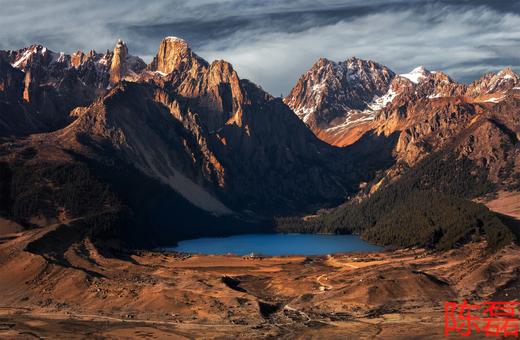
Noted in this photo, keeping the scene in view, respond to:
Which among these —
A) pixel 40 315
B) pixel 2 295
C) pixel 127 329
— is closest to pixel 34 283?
pixel 2 295

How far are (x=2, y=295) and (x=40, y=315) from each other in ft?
89.7

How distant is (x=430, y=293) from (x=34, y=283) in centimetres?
10129

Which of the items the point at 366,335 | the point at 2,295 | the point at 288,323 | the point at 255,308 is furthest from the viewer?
the point at 2,295

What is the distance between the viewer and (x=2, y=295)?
7608 inches

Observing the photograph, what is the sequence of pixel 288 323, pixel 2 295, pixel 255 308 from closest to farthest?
pixel 288 323 < pixel 255 308 < pixel 2 295

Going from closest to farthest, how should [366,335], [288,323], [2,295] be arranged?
[366,335]
[288,323]
[2,295]

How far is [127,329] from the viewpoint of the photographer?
155 metres

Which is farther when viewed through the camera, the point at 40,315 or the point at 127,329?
the point at 40,315

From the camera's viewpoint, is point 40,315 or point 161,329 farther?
point 40,315

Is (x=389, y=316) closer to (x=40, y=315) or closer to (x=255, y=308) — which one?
(x=255, y=308)

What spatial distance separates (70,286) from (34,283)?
11505 millimetres

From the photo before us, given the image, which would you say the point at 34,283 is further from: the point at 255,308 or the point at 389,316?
the point at 389,316

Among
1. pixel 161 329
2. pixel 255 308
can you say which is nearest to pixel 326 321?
pixel 255 308

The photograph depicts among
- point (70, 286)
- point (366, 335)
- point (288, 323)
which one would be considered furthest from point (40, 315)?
point (366, 335)
